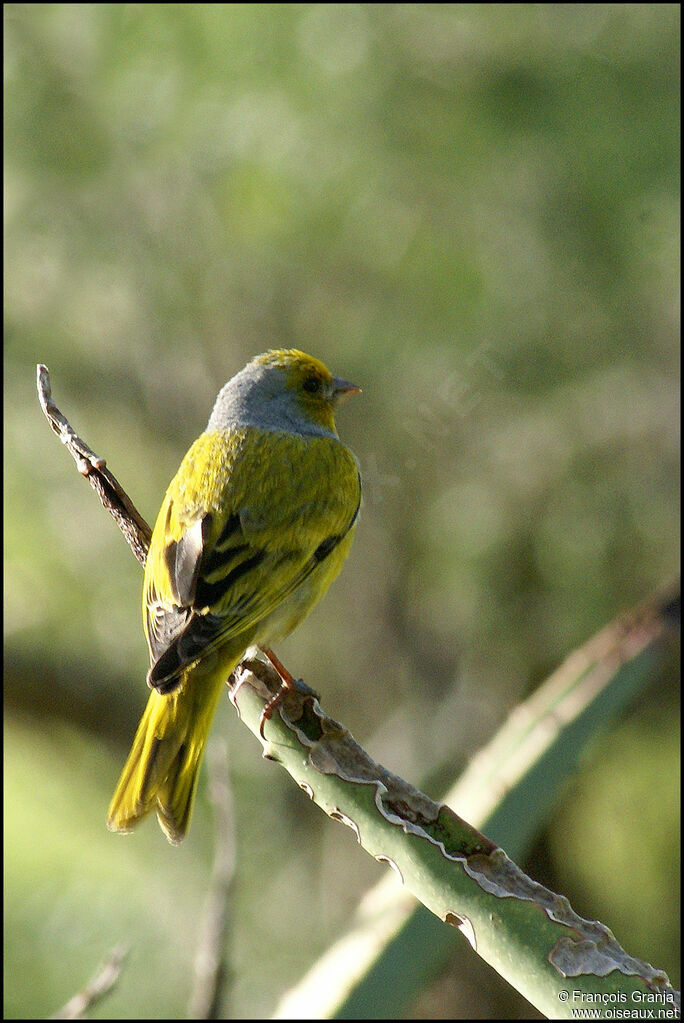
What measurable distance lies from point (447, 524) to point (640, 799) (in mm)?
1896

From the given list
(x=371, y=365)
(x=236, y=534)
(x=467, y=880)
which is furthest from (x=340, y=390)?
(x=371, y=365)

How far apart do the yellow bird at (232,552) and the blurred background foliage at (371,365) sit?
2282 millimetres

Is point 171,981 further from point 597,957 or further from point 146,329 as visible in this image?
point 597,957

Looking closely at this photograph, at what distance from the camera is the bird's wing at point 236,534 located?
2.30m

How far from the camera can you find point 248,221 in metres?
6.06

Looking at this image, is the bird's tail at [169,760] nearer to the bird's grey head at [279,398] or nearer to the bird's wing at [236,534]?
the bird's wing at [236,534]

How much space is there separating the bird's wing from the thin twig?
0.75 ft

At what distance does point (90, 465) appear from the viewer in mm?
2029

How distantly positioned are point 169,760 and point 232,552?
0.58 m

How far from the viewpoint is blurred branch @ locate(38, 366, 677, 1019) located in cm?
139

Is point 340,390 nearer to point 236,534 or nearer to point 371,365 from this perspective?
point 236,534

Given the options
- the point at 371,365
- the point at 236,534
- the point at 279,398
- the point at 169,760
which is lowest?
the point at 169,760

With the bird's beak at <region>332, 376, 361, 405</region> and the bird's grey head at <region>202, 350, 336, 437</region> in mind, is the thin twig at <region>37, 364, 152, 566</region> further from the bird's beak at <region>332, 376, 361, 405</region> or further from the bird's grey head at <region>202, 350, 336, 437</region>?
the bird's beak at <region>332, 376, 361, 405</region>

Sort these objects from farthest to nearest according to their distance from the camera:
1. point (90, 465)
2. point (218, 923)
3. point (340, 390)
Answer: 1. point (340, 390)
2. point (218, 923)
3. point (90, 465)
